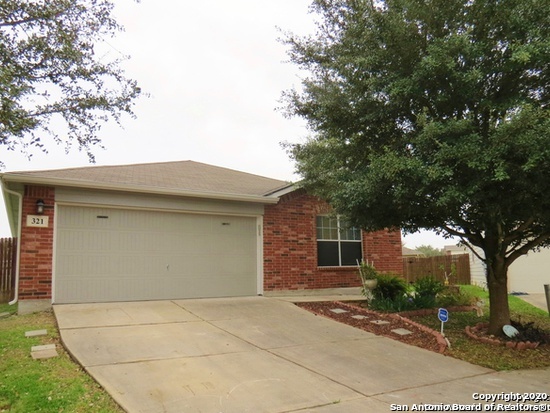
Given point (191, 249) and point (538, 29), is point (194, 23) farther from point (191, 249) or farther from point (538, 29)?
point (538, 29)

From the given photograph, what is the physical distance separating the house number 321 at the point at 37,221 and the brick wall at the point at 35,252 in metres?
0.06

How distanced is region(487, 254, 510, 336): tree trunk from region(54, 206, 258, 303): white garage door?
579 centimetres

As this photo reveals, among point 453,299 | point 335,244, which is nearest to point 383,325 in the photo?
point 453,299

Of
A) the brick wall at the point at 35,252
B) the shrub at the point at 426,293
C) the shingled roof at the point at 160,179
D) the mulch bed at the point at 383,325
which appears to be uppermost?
the shingled roof at the point at 160,179

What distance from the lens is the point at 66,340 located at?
635 cm

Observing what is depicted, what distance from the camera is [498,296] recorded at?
818cm

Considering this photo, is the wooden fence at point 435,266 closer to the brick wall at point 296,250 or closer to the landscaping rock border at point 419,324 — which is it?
the brick wall at point 296,250

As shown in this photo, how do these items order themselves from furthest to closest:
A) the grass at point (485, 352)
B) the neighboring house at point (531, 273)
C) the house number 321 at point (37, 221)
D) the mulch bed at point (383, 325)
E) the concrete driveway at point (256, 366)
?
the neighboring house at point (531, 273) → the house number 321 at point (37, 221) → the mulch bed at point (383, 325) → the grass at point (485, 352) → the concrete driveway at point (256, 366)

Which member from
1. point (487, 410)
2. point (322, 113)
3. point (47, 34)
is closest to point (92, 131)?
point (47, 34)

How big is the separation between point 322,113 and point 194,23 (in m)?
3.99

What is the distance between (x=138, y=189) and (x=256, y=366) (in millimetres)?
5634

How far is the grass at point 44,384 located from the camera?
163 inches

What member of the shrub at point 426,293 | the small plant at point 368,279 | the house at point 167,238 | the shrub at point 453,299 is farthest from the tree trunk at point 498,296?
the house at point 167,238

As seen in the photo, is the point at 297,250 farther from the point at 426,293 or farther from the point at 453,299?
the point at 453,299
